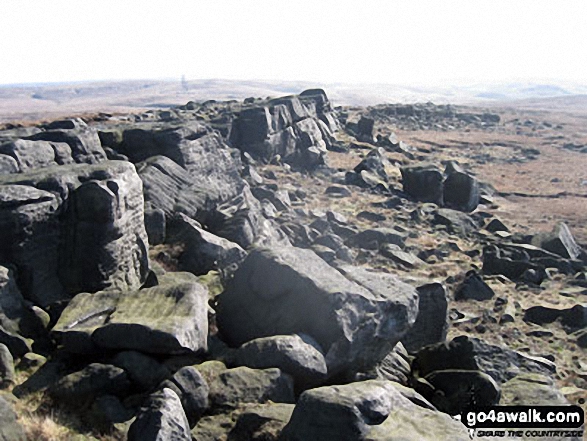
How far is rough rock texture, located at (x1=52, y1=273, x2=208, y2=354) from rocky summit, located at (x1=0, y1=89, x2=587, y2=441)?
2.3 inches

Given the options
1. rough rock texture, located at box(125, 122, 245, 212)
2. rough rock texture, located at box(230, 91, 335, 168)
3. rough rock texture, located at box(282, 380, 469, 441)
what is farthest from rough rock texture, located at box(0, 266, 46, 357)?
rough rock texture, located at box(230, 91, 335, 168)

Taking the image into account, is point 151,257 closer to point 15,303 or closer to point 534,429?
point 15,303

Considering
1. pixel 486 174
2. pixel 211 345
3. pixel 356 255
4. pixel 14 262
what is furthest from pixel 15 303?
pixel 486 174

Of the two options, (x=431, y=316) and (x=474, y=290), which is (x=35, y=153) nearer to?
(x=431, y=316)

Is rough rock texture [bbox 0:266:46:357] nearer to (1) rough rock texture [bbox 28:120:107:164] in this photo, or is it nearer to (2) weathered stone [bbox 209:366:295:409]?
(2) weathered stone [bbox 209:366:295:409]

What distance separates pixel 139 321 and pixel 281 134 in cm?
4687

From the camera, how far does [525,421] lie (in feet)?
50.1

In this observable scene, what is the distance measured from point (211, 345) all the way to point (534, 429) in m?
9.43

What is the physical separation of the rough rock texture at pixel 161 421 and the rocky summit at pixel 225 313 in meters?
0.03

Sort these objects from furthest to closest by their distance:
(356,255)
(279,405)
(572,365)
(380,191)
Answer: (380,191) → (356,255) → (572,365) → (279,405)

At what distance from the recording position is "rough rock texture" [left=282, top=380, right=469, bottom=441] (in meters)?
11.2

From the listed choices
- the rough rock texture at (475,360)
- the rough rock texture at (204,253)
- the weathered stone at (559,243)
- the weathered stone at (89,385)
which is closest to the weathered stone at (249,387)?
the weathered stone at (89,385)

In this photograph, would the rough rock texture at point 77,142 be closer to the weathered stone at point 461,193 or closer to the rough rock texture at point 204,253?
the rough rock texture at point 204,253

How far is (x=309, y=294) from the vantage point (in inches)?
640
